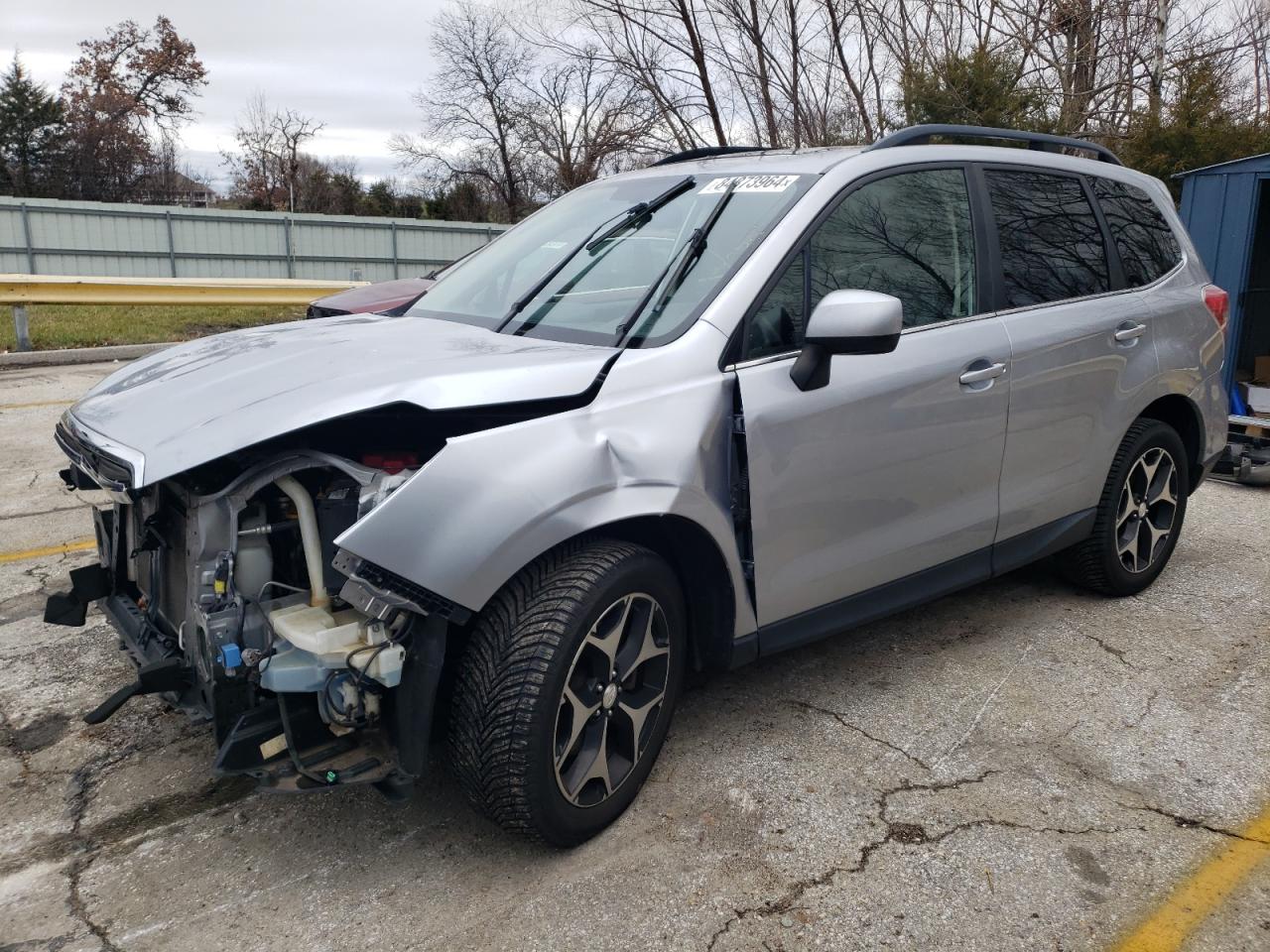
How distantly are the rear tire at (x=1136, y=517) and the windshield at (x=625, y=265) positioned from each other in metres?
2.02

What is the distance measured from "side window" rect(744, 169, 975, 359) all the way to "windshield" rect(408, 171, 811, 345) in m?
0.17

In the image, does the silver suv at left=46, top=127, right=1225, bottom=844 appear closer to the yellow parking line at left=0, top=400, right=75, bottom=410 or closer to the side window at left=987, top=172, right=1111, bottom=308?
the side window at left=987, top=172, right=1111, bottom=308

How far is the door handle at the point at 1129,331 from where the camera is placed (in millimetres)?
4139

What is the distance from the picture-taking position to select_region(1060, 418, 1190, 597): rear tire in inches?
170

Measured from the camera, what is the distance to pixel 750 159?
3.74m

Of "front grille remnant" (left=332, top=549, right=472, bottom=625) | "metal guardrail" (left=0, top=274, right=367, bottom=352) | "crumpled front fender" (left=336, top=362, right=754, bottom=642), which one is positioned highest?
"metal guardrail" (left=0, top=274, right=367, bottom=352)

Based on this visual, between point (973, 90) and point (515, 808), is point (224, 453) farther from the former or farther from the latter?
point (973, 90)

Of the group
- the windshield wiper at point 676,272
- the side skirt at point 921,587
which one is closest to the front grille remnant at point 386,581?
the windshield wiper at point 676,272

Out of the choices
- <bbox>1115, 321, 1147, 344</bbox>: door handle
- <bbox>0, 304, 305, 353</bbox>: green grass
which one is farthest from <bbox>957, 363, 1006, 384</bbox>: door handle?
<bbox>0, 304, 305, 353</bbox>: green grass

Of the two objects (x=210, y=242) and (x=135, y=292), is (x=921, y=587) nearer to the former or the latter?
(x=135, y=292)

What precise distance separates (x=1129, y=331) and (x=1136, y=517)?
839 millimetres

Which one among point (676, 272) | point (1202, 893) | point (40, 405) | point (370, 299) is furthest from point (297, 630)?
point (40, 405)

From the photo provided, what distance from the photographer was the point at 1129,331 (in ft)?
13.7

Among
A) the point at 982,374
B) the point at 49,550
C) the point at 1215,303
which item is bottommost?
the point at 49,550
